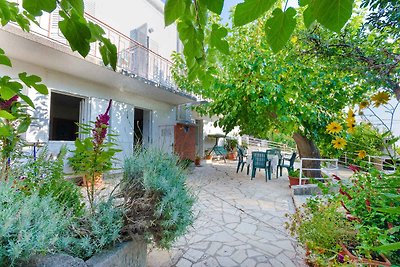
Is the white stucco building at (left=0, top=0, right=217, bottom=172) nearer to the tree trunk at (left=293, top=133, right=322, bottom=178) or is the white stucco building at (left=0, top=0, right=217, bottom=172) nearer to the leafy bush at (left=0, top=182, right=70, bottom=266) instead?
the leafy bush at (left=0, top=182, right=70, bottom=266)

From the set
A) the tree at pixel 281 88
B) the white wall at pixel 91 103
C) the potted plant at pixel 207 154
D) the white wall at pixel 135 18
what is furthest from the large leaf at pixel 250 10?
the potted plant at pixel 207 154

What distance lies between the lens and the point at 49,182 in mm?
1980

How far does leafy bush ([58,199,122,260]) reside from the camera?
1.47 meters

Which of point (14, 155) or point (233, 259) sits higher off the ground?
point (14, 155)

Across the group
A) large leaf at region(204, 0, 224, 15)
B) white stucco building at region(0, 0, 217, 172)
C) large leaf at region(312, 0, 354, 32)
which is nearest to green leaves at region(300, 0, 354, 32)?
large leaf at region(312, 0, 354, 32)

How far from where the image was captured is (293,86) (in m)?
Result: 5.05

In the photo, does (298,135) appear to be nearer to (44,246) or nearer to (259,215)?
(259,215)

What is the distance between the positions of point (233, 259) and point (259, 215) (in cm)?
176

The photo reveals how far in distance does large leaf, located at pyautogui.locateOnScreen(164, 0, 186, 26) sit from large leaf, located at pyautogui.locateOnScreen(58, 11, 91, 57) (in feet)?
0.92

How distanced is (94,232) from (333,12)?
182 cm

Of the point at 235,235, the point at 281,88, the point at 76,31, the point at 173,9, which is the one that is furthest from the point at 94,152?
the point at 281,88

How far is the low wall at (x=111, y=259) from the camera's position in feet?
4.00

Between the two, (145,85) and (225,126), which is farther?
(225,126)

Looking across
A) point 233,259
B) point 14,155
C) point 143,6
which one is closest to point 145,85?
point 143,6
